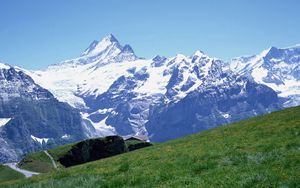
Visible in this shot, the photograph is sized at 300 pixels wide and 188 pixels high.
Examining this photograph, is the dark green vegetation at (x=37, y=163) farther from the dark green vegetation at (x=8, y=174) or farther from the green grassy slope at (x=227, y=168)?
the green grassy slope at (x=227, y=168)

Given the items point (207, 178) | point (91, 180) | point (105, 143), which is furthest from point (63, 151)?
point (207, 178)

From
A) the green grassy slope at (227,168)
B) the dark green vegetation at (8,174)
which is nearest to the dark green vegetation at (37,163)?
the dark green vegetation at (8,174)

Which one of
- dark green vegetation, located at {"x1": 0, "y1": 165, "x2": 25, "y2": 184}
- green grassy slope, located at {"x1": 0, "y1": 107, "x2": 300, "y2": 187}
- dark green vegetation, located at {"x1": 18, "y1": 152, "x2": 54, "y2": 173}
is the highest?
dark green vegetation, located at {"x1": 18, "y1": 152, "x2": 54, "y2": 173}

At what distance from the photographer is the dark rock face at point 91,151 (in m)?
94.9

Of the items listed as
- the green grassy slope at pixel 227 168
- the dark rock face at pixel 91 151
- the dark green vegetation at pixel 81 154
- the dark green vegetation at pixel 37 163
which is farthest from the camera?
the dark rock face at pixel 91 151

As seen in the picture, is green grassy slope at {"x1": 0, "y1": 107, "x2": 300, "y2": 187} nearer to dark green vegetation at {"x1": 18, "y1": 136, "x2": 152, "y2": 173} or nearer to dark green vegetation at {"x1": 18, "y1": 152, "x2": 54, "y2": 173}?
dark green vegetation at {"x1": 18, "y1": 152, "x2": 54, "y2": 173}

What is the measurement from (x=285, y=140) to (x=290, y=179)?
12750 millimetres

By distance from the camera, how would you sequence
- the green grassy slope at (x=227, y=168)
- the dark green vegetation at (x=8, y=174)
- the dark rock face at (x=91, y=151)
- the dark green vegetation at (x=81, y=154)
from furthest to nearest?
the dark rock face at (x=91, y=151)
the dark green vegetation at (x=81, y=154)
the dark green vegetation at (x=8, y=174)
the green grassy slope at (x=227, y=168)

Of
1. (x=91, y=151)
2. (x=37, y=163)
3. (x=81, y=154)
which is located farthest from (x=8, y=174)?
(x=91, y=151)

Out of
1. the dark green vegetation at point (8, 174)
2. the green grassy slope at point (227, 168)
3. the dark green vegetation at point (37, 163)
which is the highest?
the dark green vegetation at point (37, 163)

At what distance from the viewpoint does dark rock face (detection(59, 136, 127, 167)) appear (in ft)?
311

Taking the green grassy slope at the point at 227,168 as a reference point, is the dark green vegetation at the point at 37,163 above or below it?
above

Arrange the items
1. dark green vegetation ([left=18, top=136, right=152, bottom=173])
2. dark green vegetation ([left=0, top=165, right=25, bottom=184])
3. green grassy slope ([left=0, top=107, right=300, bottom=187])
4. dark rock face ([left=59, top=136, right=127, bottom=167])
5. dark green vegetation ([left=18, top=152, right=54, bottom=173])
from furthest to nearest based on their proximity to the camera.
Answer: dark rock face ([left=59, top=136, right=127, bottom=167]) < dark green vegetation ([left=18, top=136, right=152, bottom=173]) < dark green vegetation ([left=18, top=152, right=54, bottom=173]) < dark green vegetation ([left=0, top=165, right=25, bottom=184]) < green grassy slope ([left=0, top=107, right=300, bottom=187])

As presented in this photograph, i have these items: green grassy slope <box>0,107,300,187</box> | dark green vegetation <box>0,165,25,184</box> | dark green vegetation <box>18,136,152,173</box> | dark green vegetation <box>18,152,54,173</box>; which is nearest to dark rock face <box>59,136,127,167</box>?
dark green vegetation <box>18,136,152,173</box>
